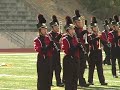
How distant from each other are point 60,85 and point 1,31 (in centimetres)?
2764

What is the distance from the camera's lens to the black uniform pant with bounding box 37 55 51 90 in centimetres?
1147

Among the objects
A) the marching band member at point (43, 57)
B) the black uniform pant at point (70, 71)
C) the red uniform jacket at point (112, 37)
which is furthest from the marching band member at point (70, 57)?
the red uniform jacket at point (112, 37)

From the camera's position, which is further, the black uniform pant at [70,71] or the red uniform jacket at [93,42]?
the red uniform jacket at [93,42]

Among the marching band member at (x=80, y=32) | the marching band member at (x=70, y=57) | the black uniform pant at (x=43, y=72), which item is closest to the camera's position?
the marching band member at (x=70, y=57)

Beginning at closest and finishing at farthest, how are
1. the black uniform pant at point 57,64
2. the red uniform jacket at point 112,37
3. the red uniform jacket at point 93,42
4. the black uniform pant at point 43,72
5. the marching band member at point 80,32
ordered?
the black uniform pant at point 43,72, the marching band member at point 80,32, the red uniform jacket at point 93,42, the black uniform pant at point 57,64, the red uniform jacket at point 112,37

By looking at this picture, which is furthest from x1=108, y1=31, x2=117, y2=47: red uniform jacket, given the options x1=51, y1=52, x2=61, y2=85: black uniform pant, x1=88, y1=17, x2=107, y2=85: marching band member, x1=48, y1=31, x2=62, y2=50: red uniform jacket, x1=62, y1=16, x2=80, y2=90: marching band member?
x1=62, y1=16, x2=80, y2=90: marching band member

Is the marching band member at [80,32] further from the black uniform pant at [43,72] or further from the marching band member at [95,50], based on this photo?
the black uniform pant at [43,72]

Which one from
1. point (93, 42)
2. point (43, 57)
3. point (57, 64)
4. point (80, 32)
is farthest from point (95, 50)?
point (43, 57)

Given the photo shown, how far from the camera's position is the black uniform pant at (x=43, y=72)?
1147 centimetres

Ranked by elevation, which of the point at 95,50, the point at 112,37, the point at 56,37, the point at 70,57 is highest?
the point at 112,37

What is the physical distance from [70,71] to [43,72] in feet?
2.20

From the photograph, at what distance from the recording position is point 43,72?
11469 millimetres

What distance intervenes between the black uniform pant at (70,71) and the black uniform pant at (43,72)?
44cm

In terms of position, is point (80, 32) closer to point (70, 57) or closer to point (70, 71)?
point (70, 57)
